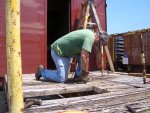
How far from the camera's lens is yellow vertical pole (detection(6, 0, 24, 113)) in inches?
80.4

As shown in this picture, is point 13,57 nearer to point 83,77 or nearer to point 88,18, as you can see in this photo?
point 83,77

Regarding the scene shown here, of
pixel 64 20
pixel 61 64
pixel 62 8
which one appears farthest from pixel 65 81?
pixel 62 8

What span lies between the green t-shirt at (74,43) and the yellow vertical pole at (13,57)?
307 centimetres

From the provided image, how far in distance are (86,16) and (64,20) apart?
2893 mm

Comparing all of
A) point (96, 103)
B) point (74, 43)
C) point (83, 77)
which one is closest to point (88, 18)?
point (74, 43)

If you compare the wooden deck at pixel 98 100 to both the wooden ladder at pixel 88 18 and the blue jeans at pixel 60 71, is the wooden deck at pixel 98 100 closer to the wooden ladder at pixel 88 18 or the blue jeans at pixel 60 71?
the blue jeans at pixel 60 71

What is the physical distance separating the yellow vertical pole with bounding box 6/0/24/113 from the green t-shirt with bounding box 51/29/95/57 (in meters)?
3.07

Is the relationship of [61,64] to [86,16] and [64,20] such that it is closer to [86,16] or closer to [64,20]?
[86,16]

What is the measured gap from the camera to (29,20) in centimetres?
770

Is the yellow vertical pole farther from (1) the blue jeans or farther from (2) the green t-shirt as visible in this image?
(1) the blue jeans

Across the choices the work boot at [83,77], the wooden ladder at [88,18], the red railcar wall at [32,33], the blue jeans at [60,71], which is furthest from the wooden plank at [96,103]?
the wooden ladder at [88,18]

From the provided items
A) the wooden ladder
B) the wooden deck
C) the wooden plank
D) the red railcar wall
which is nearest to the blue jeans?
the wooden deck

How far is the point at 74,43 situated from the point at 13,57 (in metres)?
3.42

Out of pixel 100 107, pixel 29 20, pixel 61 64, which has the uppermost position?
pixel 29 20
